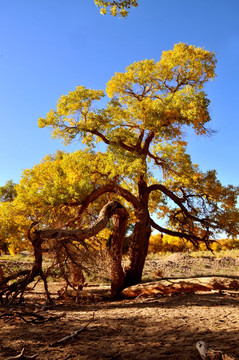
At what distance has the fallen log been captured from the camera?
326 inches

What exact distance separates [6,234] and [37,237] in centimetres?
644

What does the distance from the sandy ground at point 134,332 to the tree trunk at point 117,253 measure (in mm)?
2594

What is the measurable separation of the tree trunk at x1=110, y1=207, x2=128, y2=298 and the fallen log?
2.58 ft

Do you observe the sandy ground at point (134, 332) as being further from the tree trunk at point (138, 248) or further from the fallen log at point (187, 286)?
the tree trunk at point (138, 248)

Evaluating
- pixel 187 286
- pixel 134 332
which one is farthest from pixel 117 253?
pixel 134 332

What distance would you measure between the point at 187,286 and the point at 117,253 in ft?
8.85

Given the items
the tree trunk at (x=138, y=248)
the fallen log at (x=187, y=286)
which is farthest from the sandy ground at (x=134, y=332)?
the tree trunk at (x=138, y=248)

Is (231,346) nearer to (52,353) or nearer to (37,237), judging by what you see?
(52,353)

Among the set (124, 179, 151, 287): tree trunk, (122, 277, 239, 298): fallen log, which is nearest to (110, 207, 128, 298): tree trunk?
(124, 179, 151, 287): tree trunk

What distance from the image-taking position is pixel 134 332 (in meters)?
4.94

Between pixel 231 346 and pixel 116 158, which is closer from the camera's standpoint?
pixel 231 346

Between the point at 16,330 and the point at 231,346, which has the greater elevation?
the point at 231,346

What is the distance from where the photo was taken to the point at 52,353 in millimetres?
3867

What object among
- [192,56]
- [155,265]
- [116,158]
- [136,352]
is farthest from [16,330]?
[155,265]
